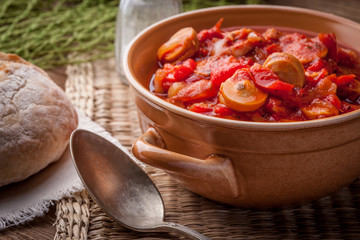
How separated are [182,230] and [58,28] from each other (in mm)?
1891

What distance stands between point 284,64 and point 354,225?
2.09ft

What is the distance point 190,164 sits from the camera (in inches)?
51.4

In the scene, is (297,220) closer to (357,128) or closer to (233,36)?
(357,128)

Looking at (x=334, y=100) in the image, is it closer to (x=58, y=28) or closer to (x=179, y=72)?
(x=179, y=72)

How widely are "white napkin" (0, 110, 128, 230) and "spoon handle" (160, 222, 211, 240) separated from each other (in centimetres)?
42

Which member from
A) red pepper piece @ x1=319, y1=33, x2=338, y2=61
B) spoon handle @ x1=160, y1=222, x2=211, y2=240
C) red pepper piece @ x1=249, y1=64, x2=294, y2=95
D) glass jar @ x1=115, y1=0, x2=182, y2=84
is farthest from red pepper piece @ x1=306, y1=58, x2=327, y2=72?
glass jar @ x1=115, y1=0, x2=182, y2=84

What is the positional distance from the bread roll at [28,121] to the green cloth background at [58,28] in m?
0.69

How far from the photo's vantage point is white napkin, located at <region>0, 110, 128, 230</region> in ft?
5.22

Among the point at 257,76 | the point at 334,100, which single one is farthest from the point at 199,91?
the point at 334,100

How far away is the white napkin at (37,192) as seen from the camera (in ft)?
5.22

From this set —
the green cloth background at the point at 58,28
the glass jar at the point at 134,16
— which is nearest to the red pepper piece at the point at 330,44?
the glass jar at the point at 134,16

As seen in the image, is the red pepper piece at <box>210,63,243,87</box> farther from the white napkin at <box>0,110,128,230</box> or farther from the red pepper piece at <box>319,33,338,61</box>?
→ the white napkin at <box>0,110,128,230</box>

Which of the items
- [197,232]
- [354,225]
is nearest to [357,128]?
[354,225]

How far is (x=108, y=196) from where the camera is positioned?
159 cm
